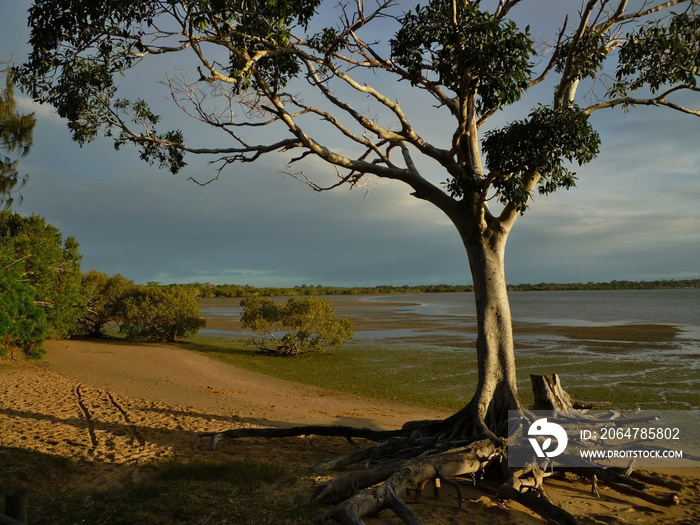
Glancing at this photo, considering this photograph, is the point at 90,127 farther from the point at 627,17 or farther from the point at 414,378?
the point at 414,378

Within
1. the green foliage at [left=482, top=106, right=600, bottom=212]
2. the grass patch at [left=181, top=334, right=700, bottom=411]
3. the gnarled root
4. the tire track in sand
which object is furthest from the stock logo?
the tire track in sand

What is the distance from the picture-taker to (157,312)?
26.8 meters

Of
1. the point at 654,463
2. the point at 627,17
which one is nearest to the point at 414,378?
the point at 654,463

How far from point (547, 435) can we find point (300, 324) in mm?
16114

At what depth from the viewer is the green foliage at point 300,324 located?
76.3ft

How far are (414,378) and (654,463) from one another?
9.13 m

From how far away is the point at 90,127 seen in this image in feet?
31.5

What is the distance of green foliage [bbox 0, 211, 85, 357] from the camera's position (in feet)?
55.2

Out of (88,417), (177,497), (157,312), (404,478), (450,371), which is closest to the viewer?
(177,497)

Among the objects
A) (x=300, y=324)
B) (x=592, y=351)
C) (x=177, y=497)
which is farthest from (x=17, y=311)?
(x=592, y=351)

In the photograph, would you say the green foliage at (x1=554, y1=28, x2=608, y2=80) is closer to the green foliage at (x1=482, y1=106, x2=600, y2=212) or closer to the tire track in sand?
the green foliage at (x1=482, y1=106, x2=600, y2=212)

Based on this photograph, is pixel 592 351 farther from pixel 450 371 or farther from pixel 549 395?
pixel 549 395

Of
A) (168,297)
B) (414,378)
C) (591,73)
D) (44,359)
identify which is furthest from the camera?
(168,297)

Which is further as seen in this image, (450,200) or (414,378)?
(414,378)
